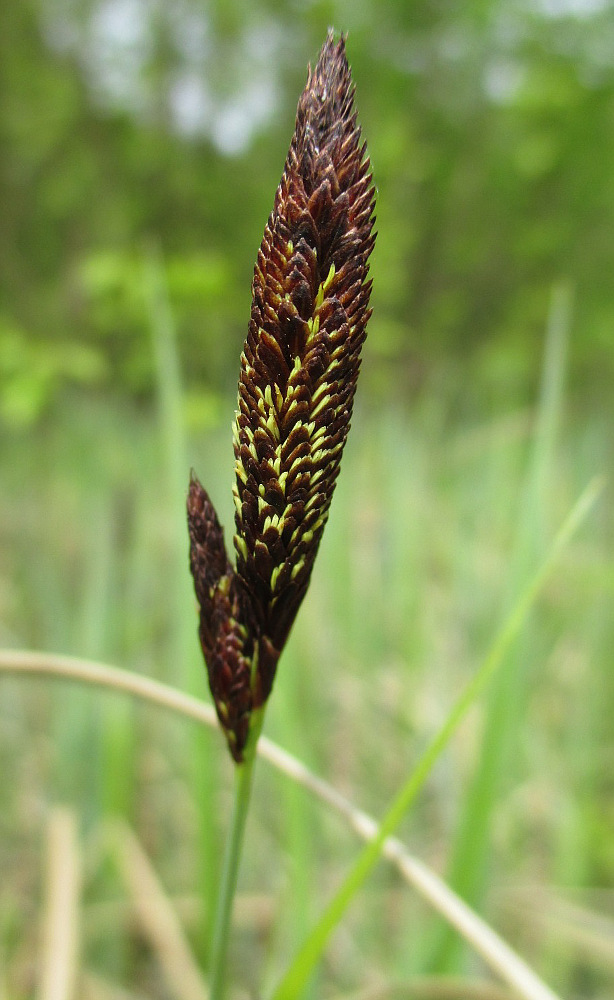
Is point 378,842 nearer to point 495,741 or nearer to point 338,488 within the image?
point 495,741

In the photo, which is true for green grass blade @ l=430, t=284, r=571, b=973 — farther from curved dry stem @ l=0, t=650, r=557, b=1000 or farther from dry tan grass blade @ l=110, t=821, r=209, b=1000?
dry tan grass blade @ l=110, t=821, r=209, b=1000

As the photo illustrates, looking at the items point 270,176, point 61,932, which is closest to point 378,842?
point 61,932

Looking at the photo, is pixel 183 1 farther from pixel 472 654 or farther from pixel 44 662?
pixel 44 662

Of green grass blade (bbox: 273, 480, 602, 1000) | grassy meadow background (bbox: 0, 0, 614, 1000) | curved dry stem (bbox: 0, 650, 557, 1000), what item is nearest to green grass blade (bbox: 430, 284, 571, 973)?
grassy meadow background (bbox: 0, 0, 614, 1000)

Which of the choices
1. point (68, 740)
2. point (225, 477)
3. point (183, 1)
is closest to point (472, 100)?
point (183, 1)

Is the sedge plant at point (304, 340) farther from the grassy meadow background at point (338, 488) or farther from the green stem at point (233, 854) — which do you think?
the grassy meadow background at point (338, 488)

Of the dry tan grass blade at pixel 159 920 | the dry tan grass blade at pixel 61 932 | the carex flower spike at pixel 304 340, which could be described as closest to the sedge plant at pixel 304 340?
the carex flower spike at pixel 304 340
